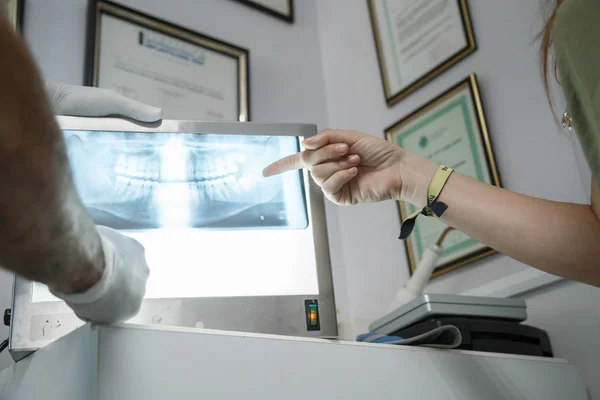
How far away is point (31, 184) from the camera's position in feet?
A: 1.12

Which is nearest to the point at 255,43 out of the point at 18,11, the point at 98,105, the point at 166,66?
the point at 166,66

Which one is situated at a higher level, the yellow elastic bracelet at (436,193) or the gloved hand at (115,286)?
the yellow elastic bracelet at (436,193)

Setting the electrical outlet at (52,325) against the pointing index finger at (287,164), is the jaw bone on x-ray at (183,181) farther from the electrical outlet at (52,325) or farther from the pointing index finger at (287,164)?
the electrical outlet at (52,325)

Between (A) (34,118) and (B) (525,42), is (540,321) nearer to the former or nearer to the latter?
(B) (525,42)

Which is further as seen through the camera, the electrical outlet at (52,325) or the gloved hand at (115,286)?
the electrical outlet at (52,325)

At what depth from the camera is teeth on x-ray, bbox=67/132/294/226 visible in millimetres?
924

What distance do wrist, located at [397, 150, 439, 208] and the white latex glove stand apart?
1.42 ft

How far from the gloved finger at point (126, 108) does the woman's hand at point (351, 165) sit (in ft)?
0.71

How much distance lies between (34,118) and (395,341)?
656mm

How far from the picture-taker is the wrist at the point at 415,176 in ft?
3.13

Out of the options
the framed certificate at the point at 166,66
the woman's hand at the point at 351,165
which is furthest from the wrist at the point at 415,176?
the framed certificate at the point at 166,66

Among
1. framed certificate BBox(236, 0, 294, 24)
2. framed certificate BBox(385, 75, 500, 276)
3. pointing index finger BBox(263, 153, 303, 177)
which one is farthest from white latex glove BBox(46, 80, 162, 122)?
framed certificate BBox(236, 0, 294, 24)

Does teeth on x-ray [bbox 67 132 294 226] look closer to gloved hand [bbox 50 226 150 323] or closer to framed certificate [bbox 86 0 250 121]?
gloved hand [bbox 50 226 150 323]

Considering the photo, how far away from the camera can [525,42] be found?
1.41 m
